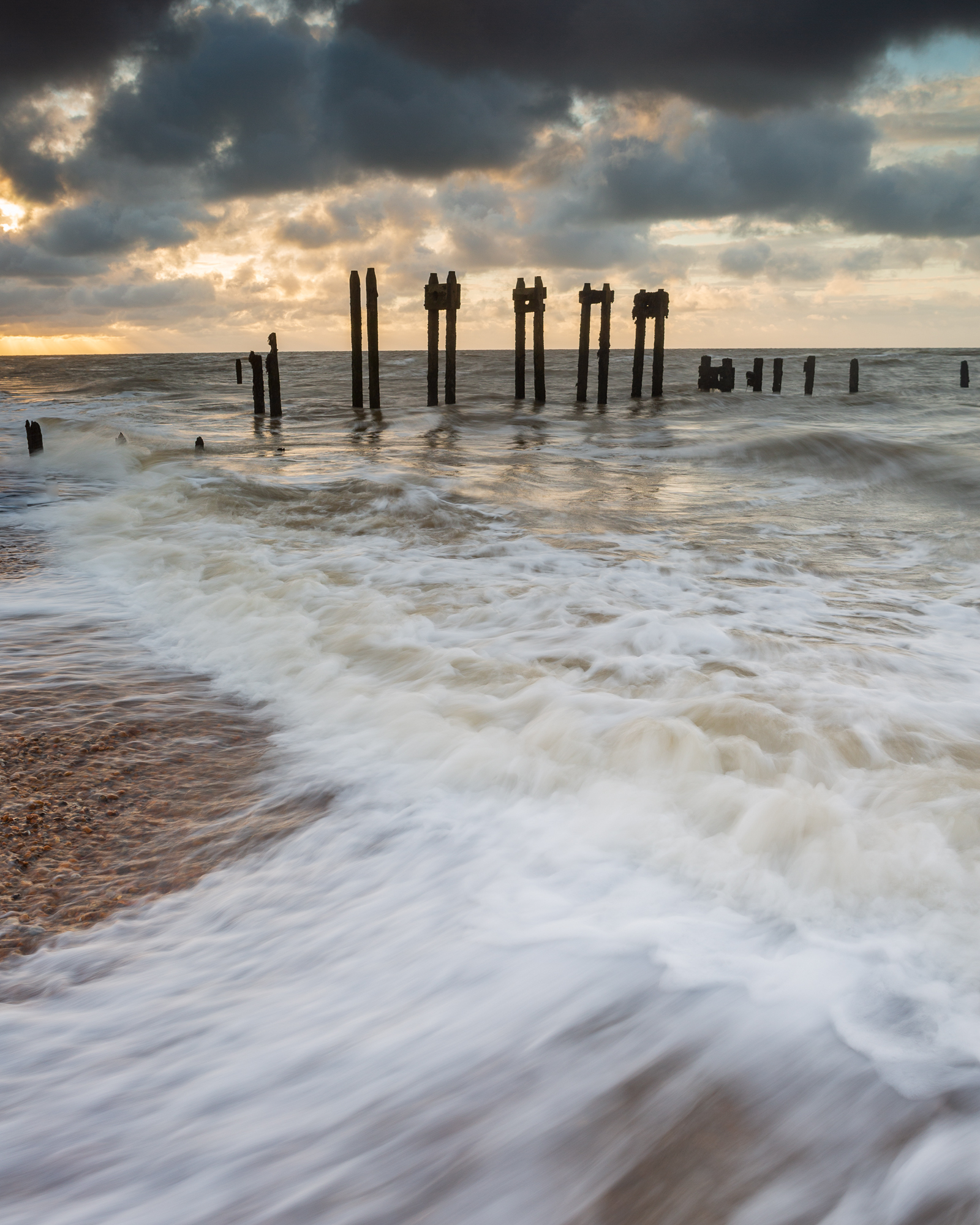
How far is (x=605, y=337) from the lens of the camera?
73.6 ft

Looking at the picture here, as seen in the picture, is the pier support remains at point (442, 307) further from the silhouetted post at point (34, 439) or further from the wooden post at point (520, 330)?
the silhouetted post at point (34, 439)

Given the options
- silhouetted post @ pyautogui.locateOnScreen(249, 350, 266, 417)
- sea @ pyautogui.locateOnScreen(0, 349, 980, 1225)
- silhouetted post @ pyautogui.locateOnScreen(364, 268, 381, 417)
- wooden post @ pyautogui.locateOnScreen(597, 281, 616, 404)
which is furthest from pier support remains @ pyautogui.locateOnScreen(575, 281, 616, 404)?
sea @ pyautogui.locateOnScreen(0, 349, 980, 1225)

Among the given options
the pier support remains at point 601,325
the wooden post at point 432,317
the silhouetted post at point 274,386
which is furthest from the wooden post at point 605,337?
the silhouetted post at point 274,386

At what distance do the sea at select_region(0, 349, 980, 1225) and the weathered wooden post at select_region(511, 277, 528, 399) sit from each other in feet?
54.7

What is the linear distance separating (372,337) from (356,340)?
2.78ft

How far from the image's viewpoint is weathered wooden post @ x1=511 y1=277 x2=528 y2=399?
69.7 ft

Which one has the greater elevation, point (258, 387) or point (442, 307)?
point (442, 307)

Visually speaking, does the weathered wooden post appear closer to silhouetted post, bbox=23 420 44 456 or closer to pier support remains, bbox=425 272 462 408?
pier support remains, bbox=425 272 462 408

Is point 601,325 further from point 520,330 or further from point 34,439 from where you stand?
point 34,439

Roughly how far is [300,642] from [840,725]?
2962 mm

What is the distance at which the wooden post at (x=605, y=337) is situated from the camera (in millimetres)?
21391

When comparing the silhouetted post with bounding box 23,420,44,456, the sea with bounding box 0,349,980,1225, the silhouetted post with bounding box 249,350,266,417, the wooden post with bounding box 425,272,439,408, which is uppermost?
the wooden post with bounding box 425,272,439,408

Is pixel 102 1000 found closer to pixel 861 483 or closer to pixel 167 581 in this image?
pixel 167 581

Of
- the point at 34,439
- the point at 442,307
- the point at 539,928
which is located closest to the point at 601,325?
the point at 442,307
